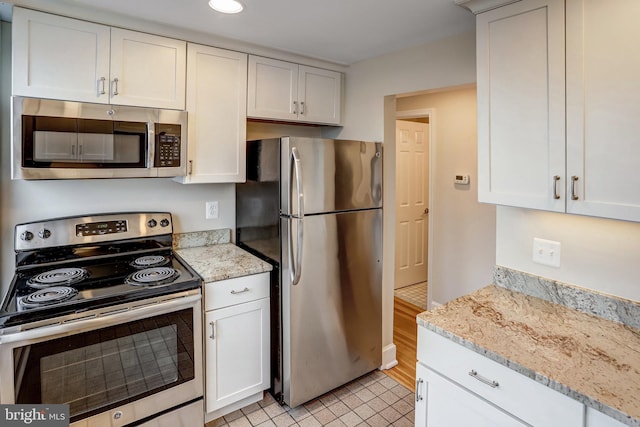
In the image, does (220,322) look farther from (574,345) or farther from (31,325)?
(574,345)

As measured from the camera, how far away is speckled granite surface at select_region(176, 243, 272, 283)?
2.04m

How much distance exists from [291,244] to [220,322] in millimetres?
593

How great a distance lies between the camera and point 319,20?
1.92m

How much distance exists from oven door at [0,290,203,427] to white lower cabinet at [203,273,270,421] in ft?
0.34

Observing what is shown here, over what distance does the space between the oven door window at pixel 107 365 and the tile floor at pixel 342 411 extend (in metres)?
0.54

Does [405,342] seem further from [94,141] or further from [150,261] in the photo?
[94,141]

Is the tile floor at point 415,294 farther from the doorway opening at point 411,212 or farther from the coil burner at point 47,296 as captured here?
the coil burner at point 47,296

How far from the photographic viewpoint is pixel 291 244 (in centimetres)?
212

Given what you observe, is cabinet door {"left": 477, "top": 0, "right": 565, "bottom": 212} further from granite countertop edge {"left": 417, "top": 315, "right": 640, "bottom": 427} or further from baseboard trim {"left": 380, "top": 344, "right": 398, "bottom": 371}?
baseboard trim {"left": 380, "top": 344, "right": 398, "bottom": 371}

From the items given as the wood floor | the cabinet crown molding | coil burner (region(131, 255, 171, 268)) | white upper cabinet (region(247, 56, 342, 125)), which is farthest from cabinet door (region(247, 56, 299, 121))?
the wood floor

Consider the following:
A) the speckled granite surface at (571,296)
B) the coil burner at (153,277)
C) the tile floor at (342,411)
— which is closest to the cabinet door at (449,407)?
the speckled granite surface at (571,296)

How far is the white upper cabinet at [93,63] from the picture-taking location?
1.71 m

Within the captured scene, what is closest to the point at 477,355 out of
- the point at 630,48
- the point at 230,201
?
the point at 630,48

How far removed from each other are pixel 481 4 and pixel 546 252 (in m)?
1.13
